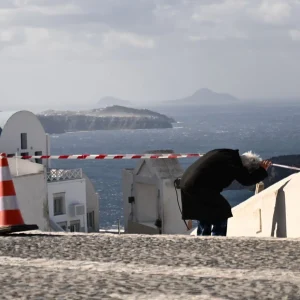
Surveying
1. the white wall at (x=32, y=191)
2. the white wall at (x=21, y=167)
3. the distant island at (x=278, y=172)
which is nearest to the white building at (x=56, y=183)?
the white wall at (x=21, y=167)

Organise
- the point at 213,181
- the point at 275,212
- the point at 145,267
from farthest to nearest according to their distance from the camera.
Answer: the point at 213,181 < the point at 275,212 < the point at 145,267

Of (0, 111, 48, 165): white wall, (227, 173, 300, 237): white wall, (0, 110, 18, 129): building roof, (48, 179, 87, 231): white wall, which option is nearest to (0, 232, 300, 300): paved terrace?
(227, 173, 300, 237): white wall

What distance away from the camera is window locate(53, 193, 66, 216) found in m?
49.0

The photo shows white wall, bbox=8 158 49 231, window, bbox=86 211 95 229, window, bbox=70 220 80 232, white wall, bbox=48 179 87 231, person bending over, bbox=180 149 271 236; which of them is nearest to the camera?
person bending over, bbox=180 149 271 236

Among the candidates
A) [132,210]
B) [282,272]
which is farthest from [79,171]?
[282,272]

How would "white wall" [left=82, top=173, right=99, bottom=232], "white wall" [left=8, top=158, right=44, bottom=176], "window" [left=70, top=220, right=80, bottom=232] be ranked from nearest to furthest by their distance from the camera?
"white wall" [left=8, top=158, right=44, bottom=176]
"window" [left=70, top=220, right=80, bottom=232]
"white wall" [left=82, top=173, right=99, bottom=232]

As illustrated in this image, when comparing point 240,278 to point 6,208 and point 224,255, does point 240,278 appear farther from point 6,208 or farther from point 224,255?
point 6,208

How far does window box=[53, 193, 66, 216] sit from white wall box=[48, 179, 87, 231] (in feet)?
0.60

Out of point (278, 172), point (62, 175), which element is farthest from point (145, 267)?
point (278, 172)

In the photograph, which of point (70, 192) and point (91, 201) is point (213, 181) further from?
point (91, 201)

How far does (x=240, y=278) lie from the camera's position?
5.33 metres

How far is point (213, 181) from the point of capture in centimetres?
879

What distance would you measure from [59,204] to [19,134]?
29.8ft

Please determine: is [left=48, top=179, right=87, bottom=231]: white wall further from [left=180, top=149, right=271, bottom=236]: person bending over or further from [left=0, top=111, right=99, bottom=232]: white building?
[left=180, top=149, right=271, bottom=236]: person bending over
